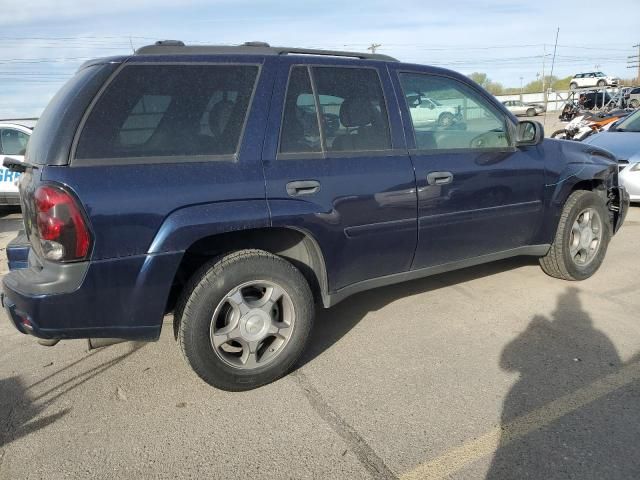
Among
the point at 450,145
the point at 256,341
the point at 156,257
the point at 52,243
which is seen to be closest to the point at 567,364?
the point at 450,145

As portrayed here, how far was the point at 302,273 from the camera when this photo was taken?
129 inches

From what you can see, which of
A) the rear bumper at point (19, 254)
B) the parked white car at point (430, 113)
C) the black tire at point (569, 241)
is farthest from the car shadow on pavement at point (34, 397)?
the black tire at point (569, 241)

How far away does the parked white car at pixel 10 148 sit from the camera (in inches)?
330

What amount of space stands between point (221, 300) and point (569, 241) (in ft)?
10.4

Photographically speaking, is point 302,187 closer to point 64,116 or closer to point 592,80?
point 64,116

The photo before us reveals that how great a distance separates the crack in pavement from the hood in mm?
6369

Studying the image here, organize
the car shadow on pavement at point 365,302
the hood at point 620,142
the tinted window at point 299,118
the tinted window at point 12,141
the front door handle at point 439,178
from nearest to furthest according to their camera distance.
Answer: the tinted window at point 299,118 → the front door handle at point 439,178 → the car shadow on pavement at point 365,302 → the hood at point 620,142 → the tinted window at point 12,141

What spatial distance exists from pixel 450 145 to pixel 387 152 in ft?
1.95

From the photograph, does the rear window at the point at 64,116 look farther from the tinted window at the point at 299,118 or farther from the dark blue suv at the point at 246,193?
the tinted window at the point at 299,118

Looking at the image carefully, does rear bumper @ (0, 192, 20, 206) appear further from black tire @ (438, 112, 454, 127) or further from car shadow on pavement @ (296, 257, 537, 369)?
black tire @ (438, 112, 454, 127)

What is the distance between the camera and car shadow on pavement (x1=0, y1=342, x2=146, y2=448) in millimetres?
2729

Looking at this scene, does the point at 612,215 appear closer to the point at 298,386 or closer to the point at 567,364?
the point at 567,364

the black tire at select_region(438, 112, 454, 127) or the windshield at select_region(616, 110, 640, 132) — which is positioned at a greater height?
the black tire at select_region(438, 112, 454, 127)

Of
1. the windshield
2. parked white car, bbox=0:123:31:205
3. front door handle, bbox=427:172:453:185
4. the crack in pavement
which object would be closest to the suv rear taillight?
the crack in pavement
